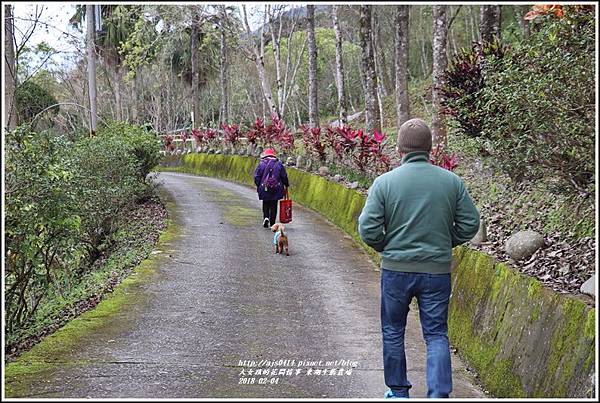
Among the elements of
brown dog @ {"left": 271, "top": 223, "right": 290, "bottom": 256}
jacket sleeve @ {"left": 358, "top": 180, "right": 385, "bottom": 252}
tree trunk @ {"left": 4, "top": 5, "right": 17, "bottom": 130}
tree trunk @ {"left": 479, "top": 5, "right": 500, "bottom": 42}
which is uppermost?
tree trunk @ {"left": 479, "top": 5, "right": 500, "bottom": 42}

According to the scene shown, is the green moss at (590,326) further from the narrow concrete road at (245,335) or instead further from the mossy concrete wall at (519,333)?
the narrow concrete road at (245,335)

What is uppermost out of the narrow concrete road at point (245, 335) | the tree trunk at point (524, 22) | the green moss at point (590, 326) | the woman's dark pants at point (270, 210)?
the tree trunk at point (524, 22)

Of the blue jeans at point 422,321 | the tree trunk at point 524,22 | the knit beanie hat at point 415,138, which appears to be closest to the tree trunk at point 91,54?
the tree trunk at point 524,22

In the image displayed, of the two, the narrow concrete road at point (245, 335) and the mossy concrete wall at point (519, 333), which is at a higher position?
the mossy concrete wall at point (519, 333)

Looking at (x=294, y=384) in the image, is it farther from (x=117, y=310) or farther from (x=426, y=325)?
(x=117, y=310)

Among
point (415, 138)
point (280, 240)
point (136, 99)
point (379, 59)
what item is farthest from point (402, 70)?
point (136, 99)

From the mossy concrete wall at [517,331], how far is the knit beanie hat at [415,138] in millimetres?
1298

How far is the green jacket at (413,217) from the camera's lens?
4133 millimetres

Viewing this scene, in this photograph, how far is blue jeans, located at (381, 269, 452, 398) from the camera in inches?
162

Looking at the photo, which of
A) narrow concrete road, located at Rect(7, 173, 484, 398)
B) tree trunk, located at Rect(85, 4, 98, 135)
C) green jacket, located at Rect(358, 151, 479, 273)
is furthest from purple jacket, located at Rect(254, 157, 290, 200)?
green jacket, located at Rect(358, 151, 479, 273)

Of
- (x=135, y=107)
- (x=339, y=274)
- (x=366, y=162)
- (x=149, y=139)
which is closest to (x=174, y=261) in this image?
(x=339, y=274)

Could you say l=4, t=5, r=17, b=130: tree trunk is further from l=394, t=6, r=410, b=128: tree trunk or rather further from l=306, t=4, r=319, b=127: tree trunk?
l=306, t=4, r=319, b=127: tree trunk

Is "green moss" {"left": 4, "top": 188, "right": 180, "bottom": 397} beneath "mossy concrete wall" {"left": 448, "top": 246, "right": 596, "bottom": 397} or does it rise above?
beneath

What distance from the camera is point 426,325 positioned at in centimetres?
421
